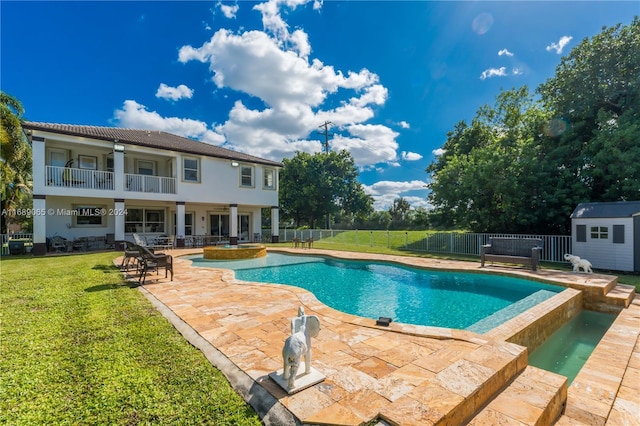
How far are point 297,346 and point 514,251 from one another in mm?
10793

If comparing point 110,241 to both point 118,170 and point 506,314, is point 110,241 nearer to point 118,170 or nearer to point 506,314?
point 118,170

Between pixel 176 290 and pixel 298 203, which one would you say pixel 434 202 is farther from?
pixel 176 290

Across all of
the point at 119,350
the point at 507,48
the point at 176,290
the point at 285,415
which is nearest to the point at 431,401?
the point at 285,415

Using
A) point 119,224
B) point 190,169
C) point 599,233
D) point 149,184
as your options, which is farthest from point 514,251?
point 149,184

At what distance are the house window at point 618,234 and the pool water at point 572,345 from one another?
17.1ft

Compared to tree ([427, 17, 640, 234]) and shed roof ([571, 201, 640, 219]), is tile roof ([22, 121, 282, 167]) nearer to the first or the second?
tree ([427, 17, 640, 234])

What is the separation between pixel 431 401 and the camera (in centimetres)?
227

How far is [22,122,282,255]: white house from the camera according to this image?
43.9ft

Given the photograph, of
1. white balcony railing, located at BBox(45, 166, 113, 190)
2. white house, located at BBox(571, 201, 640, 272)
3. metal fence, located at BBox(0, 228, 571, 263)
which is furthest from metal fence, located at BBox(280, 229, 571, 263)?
white balcony railing, located at BBox(45, 166, 113, 190)

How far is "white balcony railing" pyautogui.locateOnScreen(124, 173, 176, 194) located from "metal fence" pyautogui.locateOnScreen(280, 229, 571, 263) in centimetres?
933

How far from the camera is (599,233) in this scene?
10164 mm

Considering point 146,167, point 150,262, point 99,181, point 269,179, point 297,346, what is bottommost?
point 150,262

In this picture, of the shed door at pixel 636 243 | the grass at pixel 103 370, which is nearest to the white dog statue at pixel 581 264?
the shed door at pixel 636 243

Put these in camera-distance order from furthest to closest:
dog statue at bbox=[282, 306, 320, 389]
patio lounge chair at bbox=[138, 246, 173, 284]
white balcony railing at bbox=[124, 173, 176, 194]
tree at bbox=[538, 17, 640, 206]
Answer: white balcony railing at bbox=[124, 173, 176, 194], tree at bbox=[538, 17, 640, 206], patio lounge chair at bbox=[138, 246, 173, 284], dog statue at bbox=[282, 306, 320, 389]
